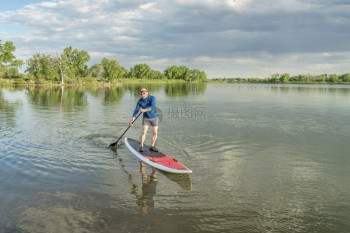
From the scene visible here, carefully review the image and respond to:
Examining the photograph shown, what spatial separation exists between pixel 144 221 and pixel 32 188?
4.12 metres

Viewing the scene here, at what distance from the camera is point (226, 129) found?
19.6 m

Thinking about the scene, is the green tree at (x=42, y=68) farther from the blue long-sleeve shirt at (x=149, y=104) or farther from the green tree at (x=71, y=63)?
the blue long-sleeve shirt at (x=149, y=104)

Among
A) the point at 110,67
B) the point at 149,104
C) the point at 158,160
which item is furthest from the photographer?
the point at 110,67

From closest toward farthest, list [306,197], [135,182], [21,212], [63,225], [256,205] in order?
[63,225]
[21,212]
[256,205]
[306,197]
[135,182]

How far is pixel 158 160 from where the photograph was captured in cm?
1128

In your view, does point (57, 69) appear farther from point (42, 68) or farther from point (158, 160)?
point (158, 160)

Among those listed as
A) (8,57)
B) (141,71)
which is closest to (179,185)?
(8,57)

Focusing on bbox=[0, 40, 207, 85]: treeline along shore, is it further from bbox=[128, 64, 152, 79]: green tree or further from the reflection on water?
the reflection on water

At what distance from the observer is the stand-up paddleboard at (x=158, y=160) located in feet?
34.0

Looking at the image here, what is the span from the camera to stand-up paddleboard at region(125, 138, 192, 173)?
10.4 meters

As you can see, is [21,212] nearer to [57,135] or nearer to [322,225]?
[322,225]

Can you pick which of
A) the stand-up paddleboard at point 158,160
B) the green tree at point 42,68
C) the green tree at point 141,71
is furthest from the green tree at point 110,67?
the stand-up paddleboard at point 158,160

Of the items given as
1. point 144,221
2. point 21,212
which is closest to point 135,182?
point 144,221

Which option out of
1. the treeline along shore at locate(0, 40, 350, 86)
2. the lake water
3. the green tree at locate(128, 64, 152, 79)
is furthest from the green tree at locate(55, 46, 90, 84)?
the lake water
